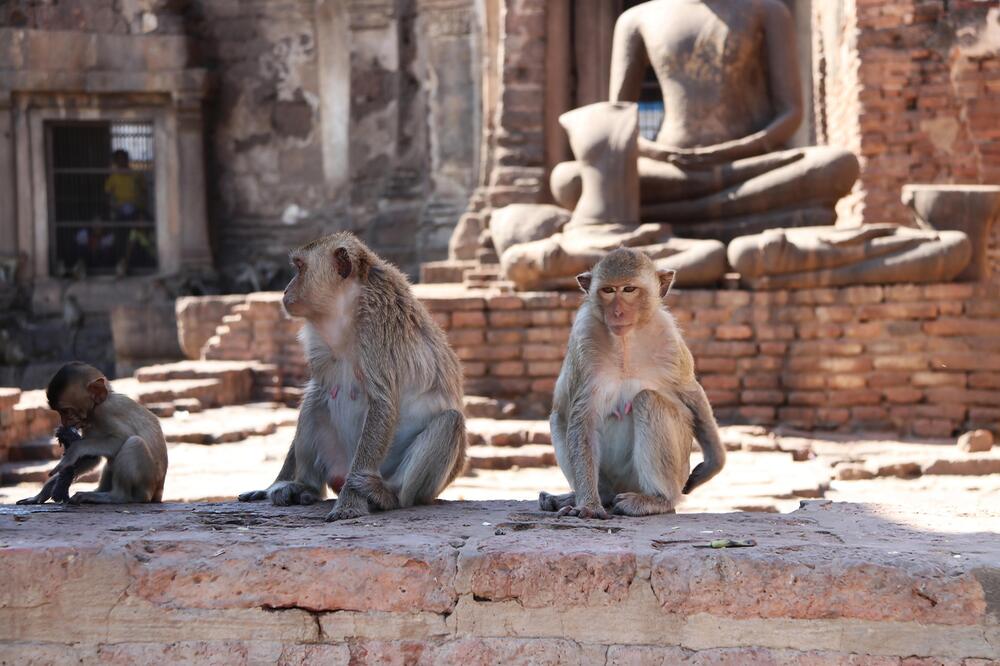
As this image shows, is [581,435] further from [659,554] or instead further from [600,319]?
[659,554]

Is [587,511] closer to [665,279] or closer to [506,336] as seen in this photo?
[665,279]

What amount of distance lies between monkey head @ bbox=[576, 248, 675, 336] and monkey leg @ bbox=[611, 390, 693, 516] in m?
0.23

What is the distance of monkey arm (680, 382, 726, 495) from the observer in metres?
4.16

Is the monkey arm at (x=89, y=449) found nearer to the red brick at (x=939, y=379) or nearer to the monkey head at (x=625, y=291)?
the monkey head at (x=625, y=291)

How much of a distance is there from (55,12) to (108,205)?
7.97 ft

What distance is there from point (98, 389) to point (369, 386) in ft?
3.18

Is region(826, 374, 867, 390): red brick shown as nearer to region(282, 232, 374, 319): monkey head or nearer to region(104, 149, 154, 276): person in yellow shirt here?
region(282, 232, 374, 319): monkey head

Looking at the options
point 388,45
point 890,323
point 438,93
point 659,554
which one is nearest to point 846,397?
point 890,323

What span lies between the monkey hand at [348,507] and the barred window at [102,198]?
13168 millimetres

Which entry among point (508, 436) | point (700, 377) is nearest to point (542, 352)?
point (700, 377)

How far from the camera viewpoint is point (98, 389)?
4281 mm

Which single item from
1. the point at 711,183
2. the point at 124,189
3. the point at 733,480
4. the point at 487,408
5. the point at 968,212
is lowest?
the point at 733,480

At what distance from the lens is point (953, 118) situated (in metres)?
11.7

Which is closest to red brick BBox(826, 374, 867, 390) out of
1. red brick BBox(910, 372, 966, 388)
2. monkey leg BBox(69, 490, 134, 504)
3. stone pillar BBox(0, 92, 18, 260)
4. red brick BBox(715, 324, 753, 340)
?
red brick BBox(910, 372, 966, 388)
